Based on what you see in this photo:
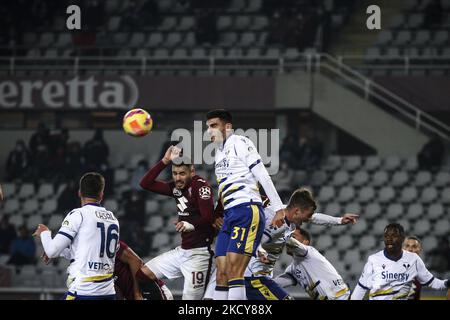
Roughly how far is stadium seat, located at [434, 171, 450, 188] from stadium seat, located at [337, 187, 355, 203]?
5.98 ft

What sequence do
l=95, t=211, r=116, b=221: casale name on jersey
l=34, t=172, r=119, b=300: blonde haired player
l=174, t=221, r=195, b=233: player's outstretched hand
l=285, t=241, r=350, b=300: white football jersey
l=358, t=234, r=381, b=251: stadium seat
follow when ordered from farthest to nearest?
l=358, t=234, r=381, b=251: stadium seat
l=285, t=241, r=350, b=300: white football jersey
l=174, t=221, r=195, b=233: player's outstretched hand
l=95, t=211, r=116, b=221: casale name on jersey
l=34, t=172, r=119, b=300: blonde haired player

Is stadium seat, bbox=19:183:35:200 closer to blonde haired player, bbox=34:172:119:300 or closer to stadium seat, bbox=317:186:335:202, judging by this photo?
stadium seat, bbox=317:186:335:202

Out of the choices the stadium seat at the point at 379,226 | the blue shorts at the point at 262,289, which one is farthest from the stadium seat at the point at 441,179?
the blue shorts at the point at 262,289

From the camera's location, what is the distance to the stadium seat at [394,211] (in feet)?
71.2

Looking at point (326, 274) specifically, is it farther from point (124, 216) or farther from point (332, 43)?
point (332, 43)

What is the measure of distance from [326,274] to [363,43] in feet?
46.2

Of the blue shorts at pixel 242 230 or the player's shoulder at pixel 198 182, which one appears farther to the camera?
the player's shoulder at pixel 198 182

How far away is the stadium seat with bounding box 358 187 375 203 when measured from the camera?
22.3 m

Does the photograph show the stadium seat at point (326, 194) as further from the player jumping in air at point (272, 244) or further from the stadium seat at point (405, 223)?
the player jumping in air at point (272, 244)

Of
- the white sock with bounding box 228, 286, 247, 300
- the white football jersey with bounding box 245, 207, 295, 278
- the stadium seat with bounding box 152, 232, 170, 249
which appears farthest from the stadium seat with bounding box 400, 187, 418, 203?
the white sock with bounding box 228, 286, 247, 300

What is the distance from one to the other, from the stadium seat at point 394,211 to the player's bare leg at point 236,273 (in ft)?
40.8

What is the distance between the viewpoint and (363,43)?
81.9 ft

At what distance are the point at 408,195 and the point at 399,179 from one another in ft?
1.78

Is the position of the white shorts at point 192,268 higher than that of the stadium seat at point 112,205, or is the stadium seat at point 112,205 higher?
the stadium seat at point 112,205
